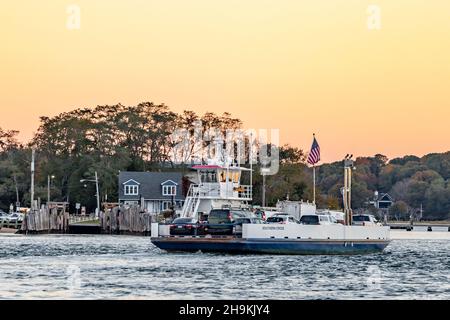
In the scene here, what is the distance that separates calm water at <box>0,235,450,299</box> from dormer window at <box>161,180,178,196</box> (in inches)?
3090

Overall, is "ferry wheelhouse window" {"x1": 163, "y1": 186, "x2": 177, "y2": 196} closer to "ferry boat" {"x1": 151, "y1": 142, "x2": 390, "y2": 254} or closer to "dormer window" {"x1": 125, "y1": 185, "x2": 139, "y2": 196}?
"dormer window" {"x1": 125, "y1": 185, "x2": 139, "y2": 196}

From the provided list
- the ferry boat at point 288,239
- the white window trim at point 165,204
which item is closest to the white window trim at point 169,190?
the white window trim at point 165,204

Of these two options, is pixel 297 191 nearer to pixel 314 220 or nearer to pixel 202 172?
pixel 202 172

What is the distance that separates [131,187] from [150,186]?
2808 mm

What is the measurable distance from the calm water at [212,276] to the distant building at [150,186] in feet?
259

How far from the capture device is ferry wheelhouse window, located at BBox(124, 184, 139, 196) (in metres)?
172

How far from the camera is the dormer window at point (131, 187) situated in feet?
564

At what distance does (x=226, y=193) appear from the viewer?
335 feet

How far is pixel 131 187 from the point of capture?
172250 mm

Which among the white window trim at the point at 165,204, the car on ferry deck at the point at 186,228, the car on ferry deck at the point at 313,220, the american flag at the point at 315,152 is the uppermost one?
the american flag at the point at 315,152

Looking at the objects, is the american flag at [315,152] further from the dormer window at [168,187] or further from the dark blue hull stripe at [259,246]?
the dormer window at [168,187]

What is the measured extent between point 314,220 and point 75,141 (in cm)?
10181

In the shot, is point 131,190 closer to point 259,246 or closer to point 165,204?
point 165,204
